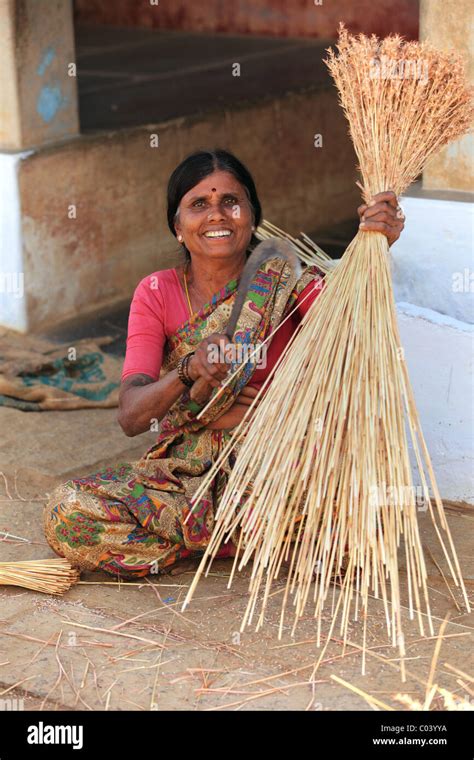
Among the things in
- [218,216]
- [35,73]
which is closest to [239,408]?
[218,216]

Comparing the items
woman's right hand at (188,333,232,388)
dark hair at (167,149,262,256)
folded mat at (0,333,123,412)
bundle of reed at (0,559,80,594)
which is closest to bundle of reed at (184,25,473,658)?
woman's right hand at (188,333,232,388)

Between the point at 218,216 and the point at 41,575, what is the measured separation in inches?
37.5

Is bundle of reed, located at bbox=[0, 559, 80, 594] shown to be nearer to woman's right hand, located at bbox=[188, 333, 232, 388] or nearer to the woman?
the woman

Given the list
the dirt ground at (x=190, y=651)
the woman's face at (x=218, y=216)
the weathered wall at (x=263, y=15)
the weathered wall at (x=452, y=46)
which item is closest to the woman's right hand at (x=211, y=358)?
the woman's face at (x=218, y=216)

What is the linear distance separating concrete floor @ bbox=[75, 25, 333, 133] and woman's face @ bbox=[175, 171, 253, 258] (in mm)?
2366

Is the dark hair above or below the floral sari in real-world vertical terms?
above

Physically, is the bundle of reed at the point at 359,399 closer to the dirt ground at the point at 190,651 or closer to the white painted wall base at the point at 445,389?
the dirt ground at the point at 190,651

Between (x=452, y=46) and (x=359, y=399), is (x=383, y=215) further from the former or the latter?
(x=452, y=46)

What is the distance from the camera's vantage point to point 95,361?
4359 mm

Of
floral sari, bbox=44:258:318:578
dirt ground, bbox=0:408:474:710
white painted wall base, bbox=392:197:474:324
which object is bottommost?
dirt ground, bbox=0:408:474:710

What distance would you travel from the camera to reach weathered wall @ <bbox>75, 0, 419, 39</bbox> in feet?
23.7

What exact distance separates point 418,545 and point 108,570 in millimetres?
Answer: 860

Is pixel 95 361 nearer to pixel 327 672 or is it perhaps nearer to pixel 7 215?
pixel 7 215
